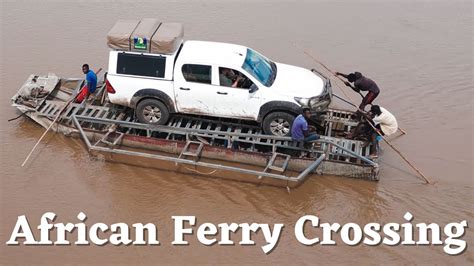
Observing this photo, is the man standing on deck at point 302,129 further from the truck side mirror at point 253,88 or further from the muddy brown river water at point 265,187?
the truck side mirror at point 253,88

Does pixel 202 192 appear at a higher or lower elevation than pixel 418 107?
lower

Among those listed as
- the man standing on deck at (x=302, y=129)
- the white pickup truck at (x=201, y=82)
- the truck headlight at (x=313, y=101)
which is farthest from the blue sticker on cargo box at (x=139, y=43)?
the truck headlight at (x=313, y=101)

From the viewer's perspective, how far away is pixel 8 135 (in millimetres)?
11523

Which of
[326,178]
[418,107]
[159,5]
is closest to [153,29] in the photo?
[326,178]

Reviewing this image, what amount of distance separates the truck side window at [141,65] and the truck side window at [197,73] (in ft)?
1.58

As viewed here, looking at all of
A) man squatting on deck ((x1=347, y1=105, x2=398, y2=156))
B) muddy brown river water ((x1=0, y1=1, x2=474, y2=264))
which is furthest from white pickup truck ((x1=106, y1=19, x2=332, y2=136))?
muddy brown river water ((x1=0, y1=1, x2=474, y2=264))

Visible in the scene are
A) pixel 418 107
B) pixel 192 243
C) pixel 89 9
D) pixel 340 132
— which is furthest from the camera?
pixel 89 9

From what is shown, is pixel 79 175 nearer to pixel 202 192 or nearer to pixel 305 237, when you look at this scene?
pixel 202 192

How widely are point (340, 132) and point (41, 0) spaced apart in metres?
13.2

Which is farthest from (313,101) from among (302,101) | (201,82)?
(201,82)

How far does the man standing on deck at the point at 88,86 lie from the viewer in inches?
454

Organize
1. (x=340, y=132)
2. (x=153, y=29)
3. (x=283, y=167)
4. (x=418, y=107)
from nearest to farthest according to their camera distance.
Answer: (x=283, y=167) < (x=153, y=29) < (x=340, y=132) < (x=418, y=107)

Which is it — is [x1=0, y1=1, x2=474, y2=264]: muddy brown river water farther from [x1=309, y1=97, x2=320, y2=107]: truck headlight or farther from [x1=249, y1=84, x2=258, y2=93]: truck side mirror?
[x1=249, y1=84, x2=258, y2=93]: truck side mirror

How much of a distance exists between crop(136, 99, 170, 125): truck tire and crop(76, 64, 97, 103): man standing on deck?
5.15ft
